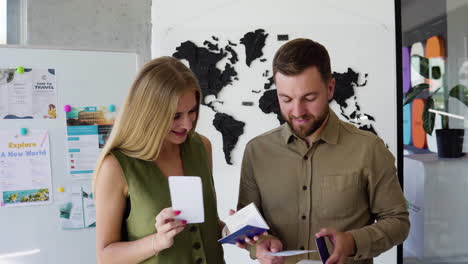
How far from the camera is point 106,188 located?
4.68 feet

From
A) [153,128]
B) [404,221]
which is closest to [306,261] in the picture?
[404,221]

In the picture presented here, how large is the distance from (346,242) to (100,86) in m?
2.01

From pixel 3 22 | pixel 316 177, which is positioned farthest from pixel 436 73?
pixel 3 22

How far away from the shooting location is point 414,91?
10.7 ft

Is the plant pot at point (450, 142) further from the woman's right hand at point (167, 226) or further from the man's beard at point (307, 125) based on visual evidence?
the woman's right hand at point (167, 226)

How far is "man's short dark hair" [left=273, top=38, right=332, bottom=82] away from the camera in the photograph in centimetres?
156

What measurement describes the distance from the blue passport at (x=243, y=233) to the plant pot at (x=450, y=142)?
226 centimetres

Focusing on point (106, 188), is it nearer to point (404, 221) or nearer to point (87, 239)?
point (404, 221)

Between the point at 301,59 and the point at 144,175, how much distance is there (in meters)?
0.66

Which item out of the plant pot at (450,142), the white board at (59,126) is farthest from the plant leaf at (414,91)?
the white board at (59,126)

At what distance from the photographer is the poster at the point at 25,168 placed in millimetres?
2697

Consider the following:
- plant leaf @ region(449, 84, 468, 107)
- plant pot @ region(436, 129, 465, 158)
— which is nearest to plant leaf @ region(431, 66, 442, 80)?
plant leaf @ region(449, 84, 468, 107)

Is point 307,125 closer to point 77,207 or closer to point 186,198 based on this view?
point 186,198

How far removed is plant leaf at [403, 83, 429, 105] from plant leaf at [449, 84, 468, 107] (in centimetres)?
18
